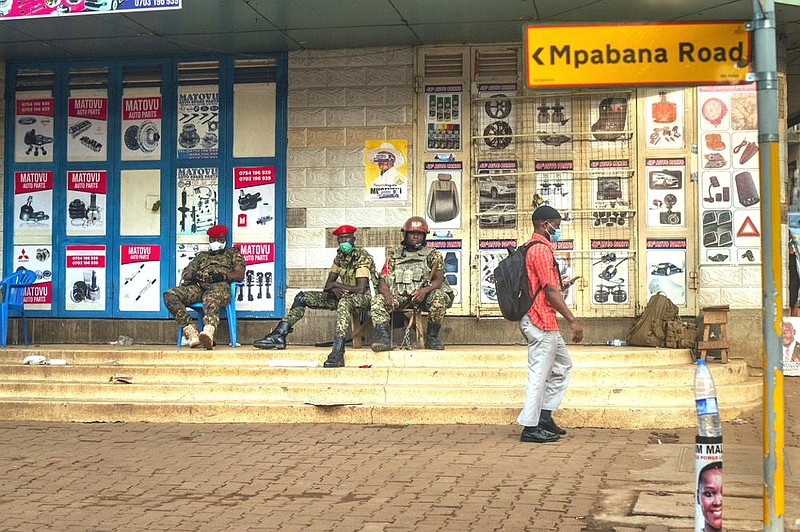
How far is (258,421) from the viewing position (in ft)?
30.7

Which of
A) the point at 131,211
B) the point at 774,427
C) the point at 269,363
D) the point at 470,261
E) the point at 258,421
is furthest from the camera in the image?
the point at 131,211

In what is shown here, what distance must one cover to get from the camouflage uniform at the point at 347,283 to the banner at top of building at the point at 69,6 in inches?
125

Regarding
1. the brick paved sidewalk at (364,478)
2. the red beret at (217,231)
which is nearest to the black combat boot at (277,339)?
the red beret at (217,231)

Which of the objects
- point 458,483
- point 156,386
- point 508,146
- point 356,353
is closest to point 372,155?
point 508,146

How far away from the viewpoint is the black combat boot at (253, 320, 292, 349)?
10680 millimetres

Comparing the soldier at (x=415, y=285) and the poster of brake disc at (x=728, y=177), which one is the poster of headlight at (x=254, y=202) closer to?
the soldier at (x=415, y=285)

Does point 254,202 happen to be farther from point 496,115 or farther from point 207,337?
point 496,115

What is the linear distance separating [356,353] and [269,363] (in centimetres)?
89

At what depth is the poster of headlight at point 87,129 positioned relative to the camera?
1234 centimetres

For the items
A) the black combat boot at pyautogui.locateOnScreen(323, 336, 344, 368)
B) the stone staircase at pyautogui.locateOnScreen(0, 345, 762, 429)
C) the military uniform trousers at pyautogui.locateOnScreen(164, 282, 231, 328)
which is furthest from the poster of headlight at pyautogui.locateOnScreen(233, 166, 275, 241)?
the black combat boot at pyautogui.locateOnScreen(323, 336, 344, 368)

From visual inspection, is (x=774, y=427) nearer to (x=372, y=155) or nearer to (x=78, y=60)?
(x=372, y=155)

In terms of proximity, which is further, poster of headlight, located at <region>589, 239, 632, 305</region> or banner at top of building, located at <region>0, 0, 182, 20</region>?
poster of headlight, located at <region>589, 239, 632, 305</region>

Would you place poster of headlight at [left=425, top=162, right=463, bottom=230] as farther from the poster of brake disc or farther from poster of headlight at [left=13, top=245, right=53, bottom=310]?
poster of headlight at [left=13, top=245, right=53, bottom=310]

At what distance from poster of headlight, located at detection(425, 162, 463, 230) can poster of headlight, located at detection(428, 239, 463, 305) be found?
18cm
